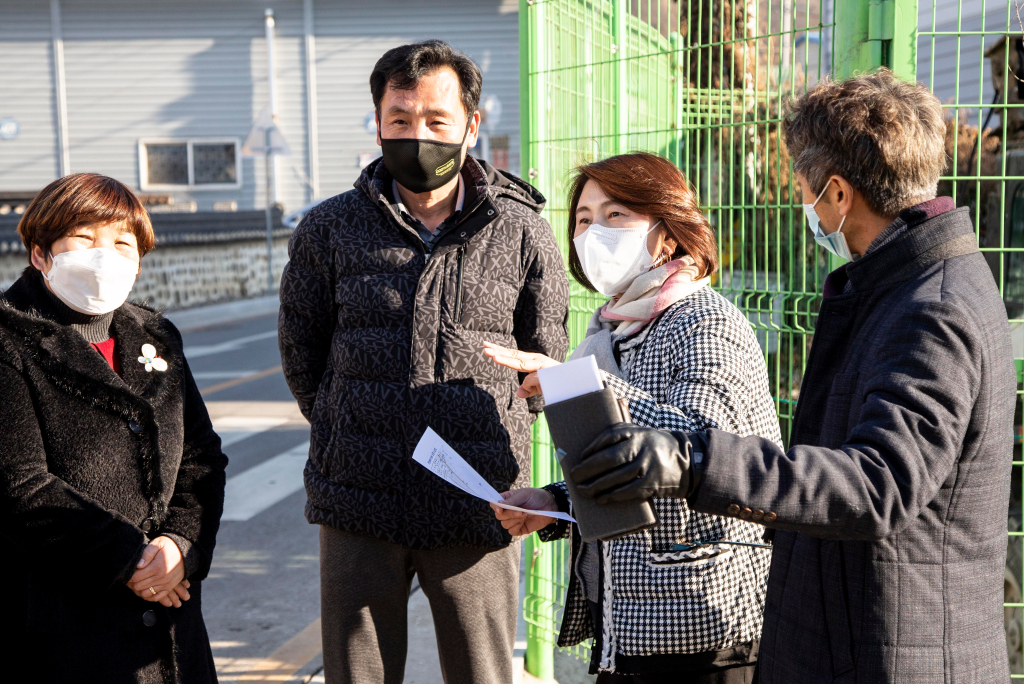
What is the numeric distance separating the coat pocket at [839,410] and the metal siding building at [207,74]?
906 inches

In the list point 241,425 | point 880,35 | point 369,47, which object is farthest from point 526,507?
point 369,47

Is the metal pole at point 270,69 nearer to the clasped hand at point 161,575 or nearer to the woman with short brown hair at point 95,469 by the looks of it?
the woman with short brown hair at point 95,469

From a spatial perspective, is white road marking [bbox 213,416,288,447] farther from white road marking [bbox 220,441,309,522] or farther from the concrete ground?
white road marking [bbox 220,441,309,522]

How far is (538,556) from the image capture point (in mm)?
3641

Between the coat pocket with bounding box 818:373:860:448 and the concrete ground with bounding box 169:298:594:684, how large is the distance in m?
2.50

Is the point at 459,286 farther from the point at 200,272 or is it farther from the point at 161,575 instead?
the point at 200,272

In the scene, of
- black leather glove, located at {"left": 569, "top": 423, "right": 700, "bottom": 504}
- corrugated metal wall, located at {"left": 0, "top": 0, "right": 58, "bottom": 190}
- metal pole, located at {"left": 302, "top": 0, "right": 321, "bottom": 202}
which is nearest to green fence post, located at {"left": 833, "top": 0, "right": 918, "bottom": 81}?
black leather glove, located at {"left": 569, "top": 423, "right": 700, "bottom": 504}

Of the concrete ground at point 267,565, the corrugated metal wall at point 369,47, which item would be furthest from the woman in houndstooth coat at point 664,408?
the corrugated metal wall at point 369,47

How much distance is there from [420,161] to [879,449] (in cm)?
163

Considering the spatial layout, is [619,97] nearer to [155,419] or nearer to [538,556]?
[538,556]

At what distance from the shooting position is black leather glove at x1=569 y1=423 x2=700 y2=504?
1.31 meters

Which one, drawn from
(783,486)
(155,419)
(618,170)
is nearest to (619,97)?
(618,170)

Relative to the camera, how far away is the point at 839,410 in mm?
1613

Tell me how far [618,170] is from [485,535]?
1.03m
